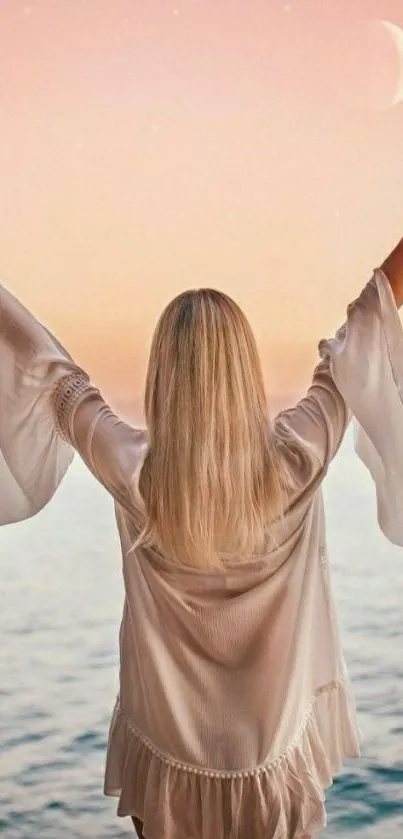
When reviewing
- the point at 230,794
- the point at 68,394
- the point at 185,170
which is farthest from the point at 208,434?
the point at 185,170

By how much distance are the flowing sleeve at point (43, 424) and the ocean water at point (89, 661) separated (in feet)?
3.31

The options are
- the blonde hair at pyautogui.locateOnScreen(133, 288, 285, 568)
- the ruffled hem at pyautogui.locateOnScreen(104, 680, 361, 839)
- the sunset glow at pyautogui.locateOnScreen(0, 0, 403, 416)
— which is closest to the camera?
the blonde hair at pyautogui.locateOnScreen(133, 288, 285, 568)

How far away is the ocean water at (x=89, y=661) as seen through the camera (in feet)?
7.79

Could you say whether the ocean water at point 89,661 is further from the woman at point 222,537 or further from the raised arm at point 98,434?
the raised arm at point 98,434

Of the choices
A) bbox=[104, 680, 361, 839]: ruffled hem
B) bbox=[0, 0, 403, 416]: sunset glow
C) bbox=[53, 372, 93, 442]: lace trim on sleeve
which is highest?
bbox=[0, 0, 403, 416]: sunset glow

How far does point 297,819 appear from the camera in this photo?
4.68 feet

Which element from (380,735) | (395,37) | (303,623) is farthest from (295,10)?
(303,623)

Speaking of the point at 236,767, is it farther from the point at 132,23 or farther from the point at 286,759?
the point at 132,23

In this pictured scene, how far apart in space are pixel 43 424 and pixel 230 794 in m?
0.53

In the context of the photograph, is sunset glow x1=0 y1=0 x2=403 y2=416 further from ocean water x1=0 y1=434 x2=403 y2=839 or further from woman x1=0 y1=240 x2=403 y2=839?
woman x1=0 y1=240 x2=403 y2=839

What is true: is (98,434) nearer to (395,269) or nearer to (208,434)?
(208,434)

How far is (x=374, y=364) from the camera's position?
1.37 meters

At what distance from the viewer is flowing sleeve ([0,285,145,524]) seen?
4.62 ft

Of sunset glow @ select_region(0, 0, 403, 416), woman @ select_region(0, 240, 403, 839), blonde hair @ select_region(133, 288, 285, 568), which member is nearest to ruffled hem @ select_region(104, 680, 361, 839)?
woman @ select_region(0, 240, 403, 839)
